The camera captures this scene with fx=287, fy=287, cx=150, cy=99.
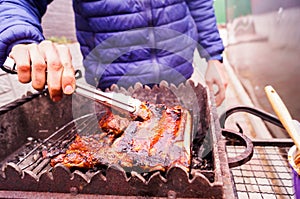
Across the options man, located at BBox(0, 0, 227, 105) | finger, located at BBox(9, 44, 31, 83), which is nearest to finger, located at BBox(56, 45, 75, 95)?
finger, located at BBox(9, 44, 31, 83)

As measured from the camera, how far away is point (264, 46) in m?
4.27

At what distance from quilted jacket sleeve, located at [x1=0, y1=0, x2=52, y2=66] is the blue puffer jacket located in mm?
20

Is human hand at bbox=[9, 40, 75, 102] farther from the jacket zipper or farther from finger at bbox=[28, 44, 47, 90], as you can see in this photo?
the jacket zipper

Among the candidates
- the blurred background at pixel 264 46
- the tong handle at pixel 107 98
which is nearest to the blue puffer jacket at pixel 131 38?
the tong handle at pixel 107 98

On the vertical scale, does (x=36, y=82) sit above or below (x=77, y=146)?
above

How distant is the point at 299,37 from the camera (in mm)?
2627

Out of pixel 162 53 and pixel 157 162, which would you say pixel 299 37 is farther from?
pixel 157 162

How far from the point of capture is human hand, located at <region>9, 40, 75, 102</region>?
48.2 inches

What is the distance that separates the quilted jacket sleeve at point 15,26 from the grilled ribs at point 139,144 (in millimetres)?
657

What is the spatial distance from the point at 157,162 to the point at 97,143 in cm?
39

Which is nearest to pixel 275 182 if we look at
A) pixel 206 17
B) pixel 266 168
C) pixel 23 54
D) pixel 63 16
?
pixel 266 168

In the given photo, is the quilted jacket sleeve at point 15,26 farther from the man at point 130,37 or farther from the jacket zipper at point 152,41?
the jacket zipper at point 152,41

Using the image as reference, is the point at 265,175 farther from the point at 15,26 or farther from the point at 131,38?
the point at 15,26

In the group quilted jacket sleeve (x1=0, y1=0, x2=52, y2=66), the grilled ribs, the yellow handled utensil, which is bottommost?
the grilled ribs
